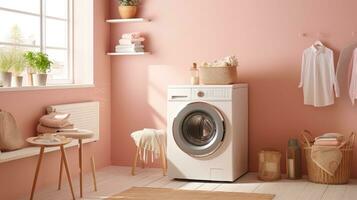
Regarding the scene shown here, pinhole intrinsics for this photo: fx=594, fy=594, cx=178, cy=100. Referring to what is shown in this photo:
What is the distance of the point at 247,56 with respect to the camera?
5.91 m

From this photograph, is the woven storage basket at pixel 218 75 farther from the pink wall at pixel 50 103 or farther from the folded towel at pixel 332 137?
the pink wall at pixel 50 103

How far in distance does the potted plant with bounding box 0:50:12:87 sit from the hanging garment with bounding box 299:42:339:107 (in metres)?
2.67

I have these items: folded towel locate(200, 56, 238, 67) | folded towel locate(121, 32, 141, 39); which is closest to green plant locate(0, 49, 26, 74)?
folded towel locate(121, 32, 141, 39)

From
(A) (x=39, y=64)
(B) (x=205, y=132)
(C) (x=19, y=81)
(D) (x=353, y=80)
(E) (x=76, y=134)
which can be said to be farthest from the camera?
(B) (x=205, y=132)

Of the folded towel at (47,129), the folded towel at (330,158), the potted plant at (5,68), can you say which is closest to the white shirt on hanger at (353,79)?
the folded towel at (330,158)

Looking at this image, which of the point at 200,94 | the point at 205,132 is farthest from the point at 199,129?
the point at 200,94

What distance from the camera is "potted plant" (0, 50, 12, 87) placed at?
16.0 feet

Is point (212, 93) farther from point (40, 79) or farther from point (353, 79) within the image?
point (40, 79)

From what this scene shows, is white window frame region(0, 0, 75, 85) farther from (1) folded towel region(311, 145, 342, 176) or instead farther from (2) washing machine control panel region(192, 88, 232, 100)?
(1) folded towel region(311, 145, 342, 176)

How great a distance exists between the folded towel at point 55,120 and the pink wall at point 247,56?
4.53ft

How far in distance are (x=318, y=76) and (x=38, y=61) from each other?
2.58 m

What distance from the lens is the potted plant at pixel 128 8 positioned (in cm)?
622

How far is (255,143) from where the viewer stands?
593 centimetres

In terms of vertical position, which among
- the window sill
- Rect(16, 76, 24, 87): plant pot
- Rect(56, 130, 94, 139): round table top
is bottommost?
Rect(56, 130, 94, 139): round table top
